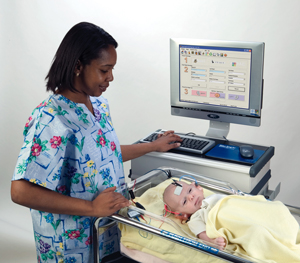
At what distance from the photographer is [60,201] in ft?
4.73

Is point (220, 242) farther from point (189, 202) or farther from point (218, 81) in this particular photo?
point (218, 81)

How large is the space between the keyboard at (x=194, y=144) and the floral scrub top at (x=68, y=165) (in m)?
0.46

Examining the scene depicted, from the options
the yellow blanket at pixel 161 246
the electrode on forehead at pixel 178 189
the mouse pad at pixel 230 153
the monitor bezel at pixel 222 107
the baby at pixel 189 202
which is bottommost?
the yellow blanket at pixel 161 246

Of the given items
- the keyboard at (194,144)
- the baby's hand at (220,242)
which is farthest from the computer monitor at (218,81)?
the baby's hand at (220,242)

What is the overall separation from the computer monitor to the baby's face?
639 millimetres

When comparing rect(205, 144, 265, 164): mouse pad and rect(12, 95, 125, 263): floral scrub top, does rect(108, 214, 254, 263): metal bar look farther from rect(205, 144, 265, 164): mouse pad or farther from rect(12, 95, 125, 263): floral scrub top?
rect(205, 144, 265, 164): mouse pad

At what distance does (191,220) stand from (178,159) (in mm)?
495

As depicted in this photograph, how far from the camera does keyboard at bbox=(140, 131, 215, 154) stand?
2.04 meters

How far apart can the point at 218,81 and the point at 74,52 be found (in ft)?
2.90

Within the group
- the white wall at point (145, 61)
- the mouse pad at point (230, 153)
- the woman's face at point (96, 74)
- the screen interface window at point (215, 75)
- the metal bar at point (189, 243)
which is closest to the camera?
the metal bar at point (189, 243)

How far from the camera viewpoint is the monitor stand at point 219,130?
223 cm

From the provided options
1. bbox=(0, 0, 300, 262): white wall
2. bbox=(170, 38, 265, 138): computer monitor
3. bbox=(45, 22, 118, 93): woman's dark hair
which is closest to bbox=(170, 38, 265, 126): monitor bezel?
bbox=(170, 38, 265, 138): computer monitor

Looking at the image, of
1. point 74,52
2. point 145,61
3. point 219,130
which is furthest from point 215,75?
point 145,61

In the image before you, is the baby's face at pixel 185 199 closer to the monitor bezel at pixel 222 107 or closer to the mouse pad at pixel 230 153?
the mouse pad at pixel 230 153
